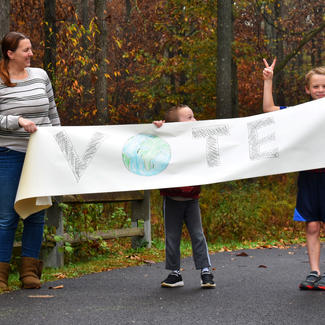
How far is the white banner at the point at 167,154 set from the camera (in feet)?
18.3

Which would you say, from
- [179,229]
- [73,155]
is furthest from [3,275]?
[179,229]

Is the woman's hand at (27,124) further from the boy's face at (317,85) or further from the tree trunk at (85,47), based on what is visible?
the tree trunk at (85,47)

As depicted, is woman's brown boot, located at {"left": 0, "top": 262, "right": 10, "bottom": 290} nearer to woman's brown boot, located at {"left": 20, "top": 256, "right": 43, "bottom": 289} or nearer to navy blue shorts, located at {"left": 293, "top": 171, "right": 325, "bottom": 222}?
woman's brown boot, located at {"left": 20, "top": 256, "right": 43, "bottom": 289}

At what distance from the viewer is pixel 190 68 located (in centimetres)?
2072

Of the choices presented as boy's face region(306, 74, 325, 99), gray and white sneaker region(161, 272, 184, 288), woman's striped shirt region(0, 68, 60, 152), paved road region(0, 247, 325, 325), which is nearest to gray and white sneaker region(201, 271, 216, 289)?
paved road region(0, 247, 325, 325)

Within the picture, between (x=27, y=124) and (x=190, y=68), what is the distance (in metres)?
15.6

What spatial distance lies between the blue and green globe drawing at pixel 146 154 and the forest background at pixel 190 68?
7.32 feet

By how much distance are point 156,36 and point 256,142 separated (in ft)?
60.6

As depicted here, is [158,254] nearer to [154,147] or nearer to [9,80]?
[154,147]

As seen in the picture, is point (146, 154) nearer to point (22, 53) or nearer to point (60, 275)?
point (22, 53)

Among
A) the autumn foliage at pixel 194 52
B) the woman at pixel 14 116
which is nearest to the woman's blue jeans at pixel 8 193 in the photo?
the woman at pixel 14 116

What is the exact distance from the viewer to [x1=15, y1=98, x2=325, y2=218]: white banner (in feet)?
18.3

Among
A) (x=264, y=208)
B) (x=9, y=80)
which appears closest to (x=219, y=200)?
(x=264, y=208)

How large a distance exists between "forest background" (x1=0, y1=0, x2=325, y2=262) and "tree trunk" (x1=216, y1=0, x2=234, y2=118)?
24 mm
